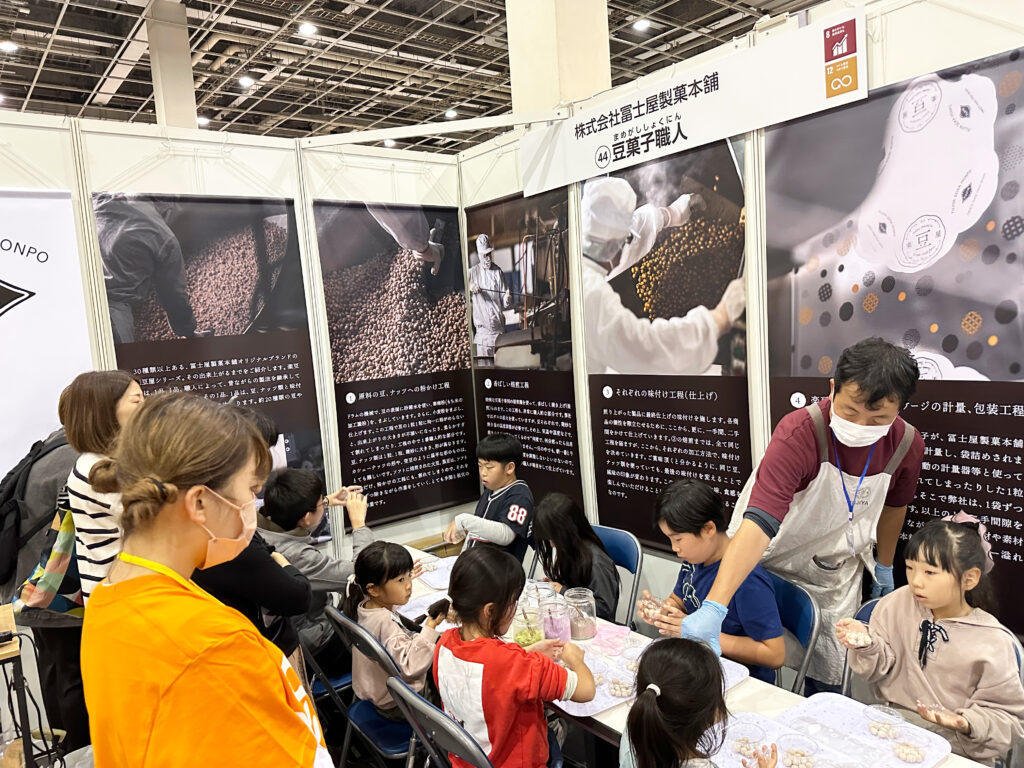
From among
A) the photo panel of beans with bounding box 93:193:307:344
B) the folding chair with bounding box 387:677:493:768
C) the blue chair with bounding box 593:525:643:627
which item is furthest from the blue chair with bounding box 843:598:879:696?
the photo panel of beans with bounding box 93:193:307:344

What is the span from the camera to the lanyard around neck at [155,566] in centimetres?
90

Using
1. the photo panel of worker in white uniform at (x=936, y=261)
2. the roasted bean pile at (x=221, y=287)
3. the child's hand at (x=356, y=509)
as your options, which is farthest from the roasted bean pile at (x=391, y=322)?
the photo panel of worker in white uniform at (x=936, y=261)

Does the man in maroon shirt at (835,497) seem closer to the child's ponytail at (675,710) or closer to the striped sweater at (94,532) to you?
the child's ponytail at (675,710)

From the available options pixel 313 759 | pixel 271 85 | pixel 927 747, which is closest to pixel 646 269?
pixel 927 747

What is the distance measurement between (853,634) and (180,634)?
1653 mm

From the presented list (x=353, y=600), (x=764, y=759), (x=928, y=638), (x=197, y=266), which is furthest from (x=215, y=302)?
(x=928, y=638)

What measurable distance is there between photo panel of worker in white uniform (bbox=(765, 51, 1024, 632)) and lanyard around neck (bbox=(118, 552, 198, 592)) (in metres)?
1.86

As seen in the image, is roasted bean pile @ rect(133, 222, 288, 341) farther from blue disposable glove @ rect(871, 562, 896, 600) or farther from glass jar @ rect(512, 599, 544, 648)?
blue disposable glove @ rect(871, 562, 896, 600)

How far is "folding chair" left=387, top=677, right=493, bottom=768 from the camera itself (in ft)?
5.09

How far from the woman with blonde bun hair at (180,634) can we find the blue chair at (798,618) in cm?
168

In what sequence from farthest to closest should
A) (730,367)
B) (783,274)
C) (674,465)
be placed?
(674,465), (730,367), (783,274)

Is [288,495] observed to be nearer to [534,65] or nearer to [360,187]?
[360,187]

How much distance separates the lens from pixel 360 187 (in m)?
3.80

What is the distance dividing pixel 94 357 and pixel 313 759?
9.21 feet
